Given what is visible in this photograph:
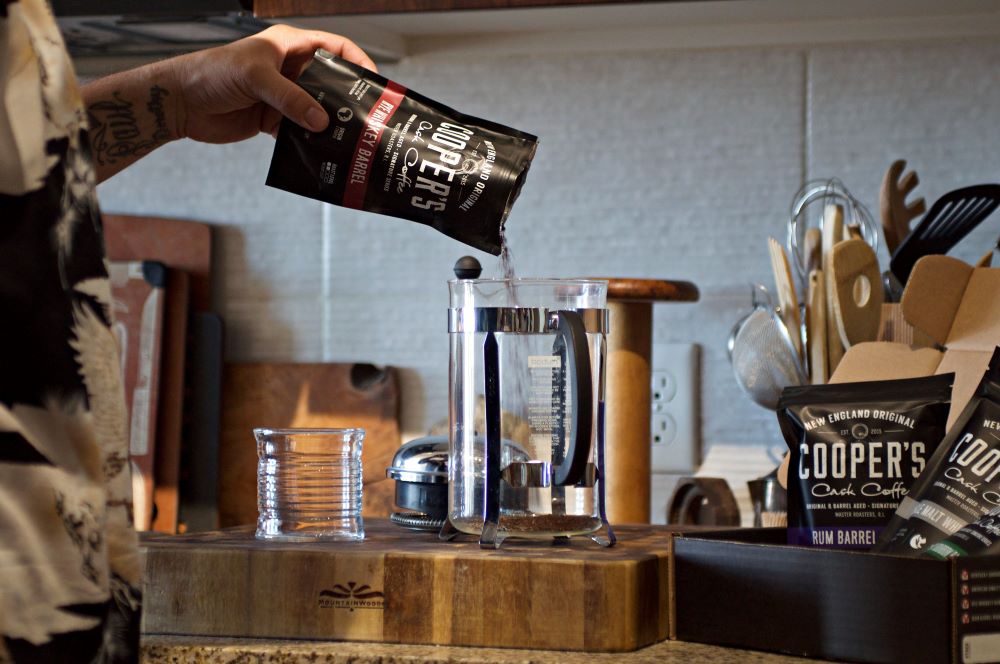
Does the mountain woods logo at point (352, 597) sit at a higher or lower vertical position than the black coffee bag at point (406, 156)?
lower

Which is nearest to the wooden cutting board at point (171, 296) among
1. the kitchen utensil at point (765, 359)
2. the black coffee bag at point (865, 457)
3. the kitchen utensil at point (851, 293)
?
the kitchen utensil at point (765, 359)

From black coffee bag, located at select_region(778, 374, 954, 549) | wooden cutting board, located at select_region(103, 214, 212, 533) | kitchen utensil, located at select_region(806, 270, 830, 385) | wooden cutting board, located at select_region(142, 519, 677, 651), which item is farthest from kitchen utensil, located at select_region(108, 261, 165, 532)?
black coffee bag, located at select_region(778, 374, 954, 549)

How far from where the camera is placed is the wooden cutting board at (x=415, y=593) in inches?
27.7

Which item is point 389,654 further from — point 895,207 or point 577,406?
point 895,207

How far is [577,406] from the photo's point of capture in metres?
0.75

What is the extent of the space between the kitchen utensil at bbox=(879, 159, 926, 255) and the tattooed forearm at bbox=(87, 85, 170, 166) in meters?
0.74

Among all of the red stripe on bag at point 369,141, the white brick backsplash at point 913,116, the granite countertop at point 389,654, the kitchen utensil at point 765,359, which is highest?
the white brick backsplash at point 913,116

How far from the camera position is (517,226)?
1444mm

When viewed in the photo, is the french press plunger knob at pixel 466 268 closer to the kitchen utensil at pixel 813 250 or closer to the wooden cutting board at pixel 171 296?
the kitchen utensil at pixel 813 250

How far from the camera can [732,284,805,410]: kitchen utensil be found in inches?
45.0

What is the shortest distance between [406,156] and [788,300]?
50 centimetres

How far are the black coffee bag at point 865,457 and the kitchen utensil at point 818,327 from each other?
336 millimetres

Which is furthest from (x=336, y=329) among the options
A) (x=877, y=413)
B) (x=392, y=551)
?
(x=877, y=413)

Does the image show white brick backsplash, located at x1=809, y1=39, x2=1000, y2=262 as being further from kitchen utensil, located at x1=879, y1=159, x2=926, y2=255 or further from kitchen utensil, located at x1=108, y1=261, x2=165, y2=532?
kitchen utensil, located at x1=108, y1=261, x2=165, y2=532
